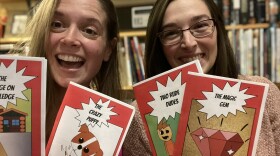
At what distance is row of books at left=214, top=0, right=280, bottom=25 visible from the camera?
6.26 ft

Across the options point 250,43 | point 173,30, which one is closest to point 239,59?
point 250,43

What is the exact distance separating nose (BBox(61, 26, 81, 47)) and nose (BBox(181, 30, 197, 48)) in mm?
324

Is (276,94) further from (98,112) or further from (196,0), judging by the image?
(98,112)

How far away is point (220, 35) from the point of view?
47.4 inches

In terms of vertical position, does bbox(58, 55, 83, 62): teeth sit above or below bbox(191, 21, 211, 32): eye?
below

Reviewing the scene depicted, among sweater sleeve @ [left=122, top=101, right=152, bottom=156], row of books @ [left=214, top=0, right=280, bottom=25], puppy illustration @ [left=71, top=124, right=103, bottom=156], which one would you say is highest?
row of books @ [left=214, top=0, right=280, bottom=25]

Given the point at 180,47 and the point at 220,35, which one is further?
the point at 220,35

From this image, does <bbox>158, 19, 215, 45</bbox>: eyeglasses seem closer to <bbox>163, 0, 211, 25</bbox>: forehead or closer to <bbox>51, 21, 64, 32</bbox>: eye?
<bbox>163, 0, 211, 25</bbox>: forehead

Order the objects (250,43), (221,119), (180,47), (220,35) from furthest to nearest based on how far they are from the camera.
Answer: (250,43) → (220,35) → (180,47) → (221,119)

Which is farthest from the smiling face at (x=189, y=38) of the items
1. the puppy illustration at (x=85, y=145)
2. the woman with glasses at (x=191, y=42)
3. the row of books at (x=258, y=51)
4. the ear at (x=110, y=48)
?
the row of books at (x=258, y=51)

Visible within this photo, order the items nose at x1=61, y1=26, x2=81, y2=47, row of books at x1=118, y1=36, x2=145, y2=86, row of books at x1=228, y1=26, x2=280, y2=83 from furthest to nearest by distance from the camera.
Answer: row of books at x1=118, y1=36, x2=145, y2=86 → row of books at x1=228, y1=26, x2=280, y2=83 → nose at x1=61, y1=26, x2=81, y2=47

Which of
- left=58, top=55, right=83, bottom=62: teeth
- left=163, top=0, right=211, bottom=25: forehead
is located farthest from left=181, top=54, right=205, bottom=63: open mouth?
left=58, top=55, right=83, bottom=62: teeth

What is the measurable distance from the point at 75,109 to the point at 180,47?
46 cm

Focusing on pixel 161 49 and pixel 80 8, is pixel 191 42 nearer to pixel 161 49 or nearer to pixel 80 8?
pixel 161 49
